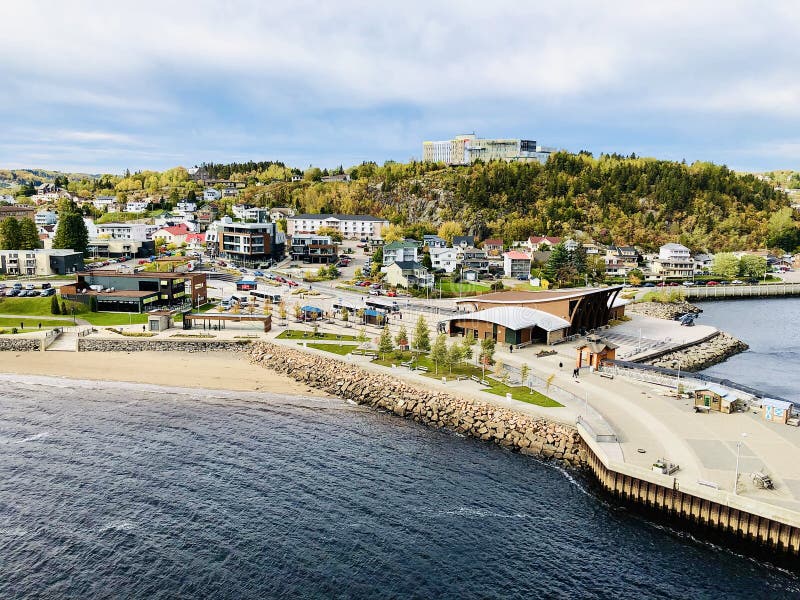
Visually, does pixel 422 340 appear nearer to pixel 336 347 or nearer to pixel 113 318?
pixel 336 347

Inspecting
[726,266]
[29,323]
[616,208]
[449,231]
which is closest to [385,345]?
[29,323]

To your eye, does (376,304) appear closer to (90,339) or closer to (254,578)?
(90,339)

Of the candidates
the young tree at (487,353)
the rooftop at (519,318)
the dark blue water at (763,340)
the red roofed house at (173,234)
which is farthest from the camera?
the red roofed house at (173,234)

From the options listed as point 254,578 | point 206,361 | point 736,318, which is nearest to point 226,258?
point 206,361

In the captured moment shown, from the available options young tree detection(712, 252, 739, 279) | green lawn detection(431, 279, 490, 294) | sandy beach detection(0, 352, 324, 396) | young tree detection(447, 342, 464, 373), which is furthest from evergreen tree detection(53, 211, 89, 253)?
young tree detection(712, 252, 739, 279)

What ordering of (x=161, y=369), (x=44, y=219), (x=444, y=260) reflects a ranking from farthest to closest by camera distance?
(x=44, y=219) < (x=444, y=260) < (x=161, y=369)

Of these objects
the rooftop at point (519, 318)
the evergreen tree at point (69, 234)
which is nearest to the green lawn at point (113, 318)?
the rooftop at point (519, 318)

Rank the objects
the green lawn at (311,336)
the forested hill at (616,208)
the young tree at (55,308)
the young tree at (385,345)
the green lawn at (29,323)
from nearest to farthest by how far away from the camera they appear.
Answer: the young tree at (385,345) → the green lawn at (311,336) → the green lawn at (29,323) → the young tree at (55,308) → the forested hill at (616,208)

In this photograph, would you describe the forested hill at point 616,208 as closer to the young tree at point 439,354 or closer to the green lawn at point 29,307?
the green lawn at point 29,307
